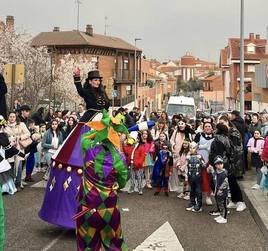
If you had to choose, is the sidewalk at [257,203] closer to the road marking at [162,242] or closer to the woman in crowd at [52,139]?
the road marking at [162,242]

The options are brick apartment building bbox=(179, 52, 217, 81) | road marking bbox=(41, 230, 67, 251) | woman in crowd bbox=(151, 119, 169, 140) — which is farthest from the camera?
brick apartment building bbox=(179, 52, 217, 81)

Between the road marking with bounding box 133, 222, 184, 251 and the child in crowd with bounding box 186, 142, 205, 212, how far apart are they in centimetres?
159

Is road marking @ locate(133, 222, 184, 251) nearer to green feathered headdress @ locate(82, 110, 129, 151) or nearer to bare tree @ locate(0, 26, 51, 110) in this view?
green feathered headdress @ locate(82, 110, 129, 151)

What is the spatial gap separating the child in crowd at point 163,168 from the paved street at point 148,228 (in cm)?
84

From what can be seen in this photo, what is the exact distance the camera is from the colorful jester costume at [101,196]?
5.29 metres

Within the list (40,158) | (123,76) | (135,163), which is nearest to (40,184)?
(40,158)

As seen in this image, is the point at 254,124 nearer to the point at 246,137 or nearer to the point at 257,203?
the point at 246,137

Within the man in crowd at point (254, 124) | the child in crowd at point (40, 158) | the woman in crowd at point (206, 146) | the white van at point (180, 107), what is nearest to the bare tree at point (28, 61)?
the white van at point (180, 107)

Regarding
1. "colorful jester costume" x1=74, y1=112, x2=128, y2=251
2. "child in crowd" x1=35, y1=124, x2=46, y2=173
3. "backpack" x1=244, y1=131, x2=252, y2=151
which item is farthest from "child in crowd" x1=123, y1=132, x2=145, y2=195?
"colorful jester costume" x1=74, y1=112, x2=128, y2=251

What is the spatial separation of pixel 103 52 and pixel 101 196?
179 ft

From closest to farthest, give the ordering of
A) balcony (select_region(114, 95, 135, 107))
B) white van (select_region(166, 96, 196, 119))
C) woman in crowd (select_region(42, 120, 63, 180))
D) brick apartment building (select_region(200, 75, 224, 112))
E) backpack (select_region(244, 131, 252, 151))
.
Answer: woman in crowd (select_region(42, 120, 63, 180)), backpack (select_region(244, 131, 252, 151)), white van (select_region(166, 96, 196, 119)), balcony (select_region(114, 95, 135, 107)), brick apartment building (select_region(200, 75, 224, 112))

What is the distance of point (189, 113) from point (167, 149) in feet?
59.3

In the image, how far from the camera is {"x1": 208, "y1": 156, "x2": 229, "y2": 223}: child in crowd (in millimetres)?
8945

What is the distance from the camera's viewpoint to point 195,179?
9.66 metres
